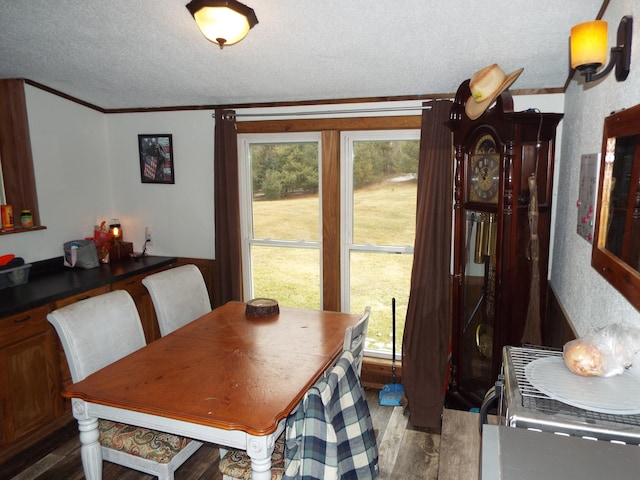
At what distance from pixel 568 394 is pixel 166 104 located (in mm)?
3523

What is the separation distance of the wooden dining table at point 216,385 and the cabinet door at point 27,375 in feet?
3.26

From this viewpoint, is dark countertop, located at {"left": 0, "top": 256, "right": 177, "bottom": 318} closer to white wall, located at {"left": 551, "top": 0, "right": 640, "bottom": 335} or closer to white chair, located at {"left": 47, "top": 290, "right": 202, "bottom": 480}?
white chair, located at {"left": 47, "top": 290, "right": 202, "bottom": 480}

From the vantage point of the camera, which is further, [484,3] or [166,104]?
[166,104]

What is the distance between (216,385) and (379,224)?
1.90 metres

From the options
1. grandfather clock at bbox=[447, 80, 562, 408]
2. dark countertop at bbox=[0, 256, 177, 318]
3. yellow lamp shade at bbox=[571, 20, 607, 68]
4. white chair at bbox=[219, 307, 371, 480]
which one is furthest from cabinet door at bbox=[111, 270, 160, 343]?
yellow lamp shade at bbox=[571, 20, 607, 68]

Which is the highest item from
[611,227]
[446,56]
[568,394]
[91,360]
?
[446,56]

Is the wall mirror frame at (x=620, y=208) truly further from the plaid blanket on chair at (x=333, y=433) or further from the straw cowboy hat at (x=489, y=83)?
the plaid blanket on chair at (x=333, y=433)

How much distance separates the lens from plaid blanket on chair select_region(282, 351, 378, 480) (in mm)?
1594

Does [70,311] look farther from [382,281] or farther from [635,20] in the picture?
[635,20]

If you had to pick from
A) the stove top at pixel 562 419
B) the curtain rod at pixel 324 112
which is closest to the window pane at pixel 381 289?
the curtain rod at pixel 324 112

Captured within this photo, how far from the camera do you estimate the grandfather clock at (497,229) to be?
7.20 ft

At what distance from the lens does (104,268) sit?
11.6 feet

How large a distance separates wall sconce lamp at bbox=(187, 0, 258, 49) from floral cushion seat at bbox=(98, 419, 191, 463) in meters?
1.77

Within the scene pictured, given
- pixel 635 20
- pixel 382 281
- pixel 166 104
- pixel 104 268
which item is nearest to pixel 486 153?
pixel 635 20
